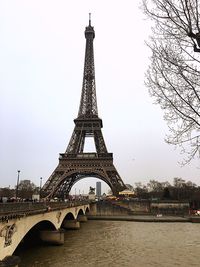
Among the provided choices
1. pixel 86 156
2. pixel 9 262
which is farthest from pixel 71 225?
pixel 86 156

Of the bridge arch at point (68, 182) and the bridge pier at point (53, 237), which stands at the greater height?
the bridge arch at point (68, 182)

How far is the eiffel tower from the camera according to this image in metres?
67.1

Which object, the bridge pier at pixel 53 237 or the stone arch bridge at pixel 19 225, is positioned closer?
the stone arch bridge at pixel 19 225

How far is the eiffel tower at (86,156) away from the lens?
6712 cm

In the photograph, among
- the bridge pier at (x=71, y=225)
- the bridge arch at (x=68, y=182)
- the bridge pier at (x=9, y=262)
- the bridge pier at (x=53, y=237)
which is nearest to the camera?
the bridge pier at (x=9, y=262)

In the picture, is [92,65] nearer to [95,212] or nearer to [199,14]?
[95,212]

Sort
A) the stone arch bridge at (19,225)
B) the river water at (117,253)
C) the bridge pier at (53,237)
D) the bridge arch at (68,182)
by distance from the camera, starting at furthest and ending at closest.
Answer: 1. the bridge arch at (68,182)
2. the bridge pier at (53,237)
3. the river water at (117,253)
4. the stone arch bridge at (19,225)

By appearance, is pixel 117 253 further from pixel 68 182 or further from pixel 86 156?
pixel 68 182

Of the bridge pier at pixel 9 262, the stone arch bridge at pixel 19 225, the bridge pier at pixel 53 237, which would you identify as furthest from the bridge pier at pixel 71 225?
the bridge pier at pixel 9 262

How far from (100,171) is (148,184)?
79528 mm

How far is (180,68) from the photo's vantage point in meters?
Answer: 8.11

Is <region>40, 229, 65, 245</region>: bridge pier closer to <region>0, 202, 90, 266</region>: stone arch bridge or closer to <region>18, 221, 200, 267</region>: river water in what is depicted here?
<region>0, 202, 90, 266</region>: stone arch bridge

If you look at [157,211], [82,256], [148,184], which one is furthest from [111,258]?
[148,184]

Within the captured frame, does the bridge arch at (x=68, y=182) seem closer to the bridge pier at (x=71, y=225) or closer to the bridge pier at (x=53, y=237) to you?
the bridge pier at (x=71, y=225)
